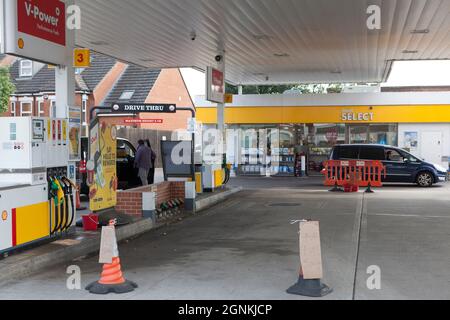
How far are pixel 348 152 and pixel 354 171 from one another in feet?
4.72

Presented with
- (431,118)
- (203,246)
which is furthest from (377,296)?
(431,118)

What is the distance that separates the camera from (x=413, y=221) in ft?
44.1

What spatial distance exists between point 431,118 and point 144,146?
50.2 feet

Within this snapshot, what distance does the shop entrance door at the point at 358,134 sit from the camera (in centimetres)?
2938

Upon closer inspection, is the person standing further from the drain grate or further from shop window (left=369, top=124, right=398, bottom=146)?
shop window (left=369, top=124, right=398, bottom=146)

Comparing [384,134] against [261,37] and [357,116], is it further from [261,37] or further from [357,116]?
[261,37]

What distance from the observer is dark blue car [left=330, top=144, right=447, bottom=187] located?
77.8 ft

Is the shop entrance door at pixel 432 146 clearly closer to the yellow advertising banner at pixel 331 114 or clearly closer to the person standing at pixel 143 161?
the yellow advertising banner at pixel 331 114

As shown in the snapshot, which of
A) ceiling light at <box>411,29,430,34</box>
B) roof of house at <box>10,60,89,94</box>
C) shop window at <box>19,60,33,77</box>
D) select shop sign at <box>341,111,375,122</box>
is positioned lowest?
select shop sign at <box>341,111,375,122</box>

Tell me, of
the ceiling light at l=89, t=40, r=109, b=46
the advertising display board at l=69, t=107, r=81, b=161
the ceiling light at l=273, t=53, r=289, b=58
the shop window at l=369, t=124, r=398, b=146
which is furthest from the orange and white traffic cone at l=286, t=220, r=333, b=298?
the shop window at l=369, t=124, r=398, b=146

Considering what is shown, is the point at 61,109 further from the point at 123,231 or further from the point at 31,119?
the point at 123,231

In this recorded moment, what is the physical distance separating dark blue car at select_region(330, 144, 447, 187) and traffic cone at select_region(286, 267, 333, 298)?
17784 millimetres

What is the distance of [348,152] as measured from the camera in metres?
24.6

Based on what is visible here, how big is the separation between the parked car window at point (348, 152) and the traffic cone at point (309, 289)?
17861 mm
